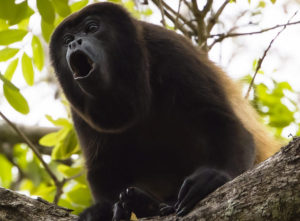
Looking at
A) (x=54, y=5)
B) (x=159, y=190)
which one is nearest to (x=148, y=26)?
(x=54, y=5)

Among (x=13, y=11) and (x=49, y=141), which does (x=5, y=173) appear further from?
(x=13, y=11)

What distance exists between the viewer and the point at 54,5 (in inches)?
120

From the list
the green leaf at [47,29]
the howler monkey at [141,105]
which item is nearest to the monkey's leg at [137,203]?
the howler monkey at [141,105]

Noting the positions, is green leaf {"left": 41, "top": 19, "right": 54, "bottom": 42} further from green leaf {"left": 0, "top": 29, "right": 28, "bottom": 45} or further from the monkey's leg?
the monkey's leg

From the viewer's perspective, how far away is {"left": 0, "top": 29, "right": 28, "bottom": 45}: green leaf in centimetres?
322

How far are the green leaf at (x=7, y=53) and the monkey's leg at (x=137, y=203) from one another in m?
1.19

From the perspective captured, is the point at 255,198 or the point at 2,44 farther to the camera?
the point at 2,44

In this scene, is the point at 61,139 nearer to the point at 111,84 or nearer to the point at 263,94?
the point at 111,84

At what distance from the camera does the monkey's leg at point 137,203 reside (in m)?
2.96

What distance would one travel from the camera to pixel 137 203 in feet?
10.0

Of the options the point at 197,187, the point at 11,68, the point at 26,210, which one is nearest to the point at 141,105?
the point at 11,68

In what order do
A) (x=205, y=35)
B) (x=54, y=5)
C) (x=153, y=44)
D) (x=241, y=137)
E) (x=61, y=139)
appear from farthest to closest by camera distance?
(x=61, y=139) → (x=205, y=35) → (x=153, y=44) → (x=241, y=137) → (x=54, y=5)

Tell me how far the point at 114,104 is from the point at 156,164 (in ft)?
1.79

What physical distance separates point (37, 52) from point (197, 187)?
1515 millimetres
